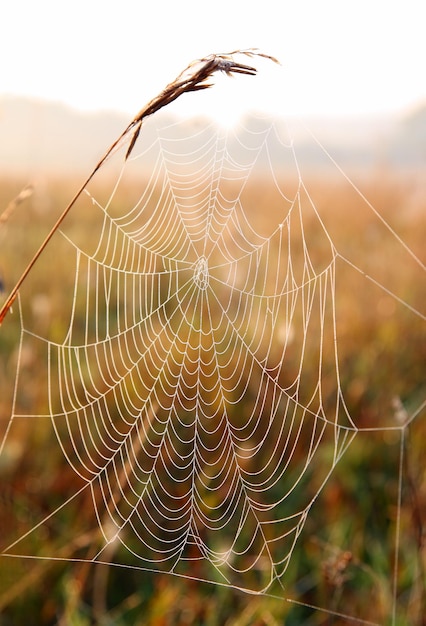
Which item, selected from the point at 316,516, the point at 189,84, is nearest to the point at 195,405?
the point at 316,516

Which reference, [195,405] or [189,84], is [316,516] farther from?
[189,84]

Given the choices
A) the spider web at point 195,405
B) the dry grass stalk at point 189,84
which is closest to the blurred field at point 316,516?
the spider web at point 195,405

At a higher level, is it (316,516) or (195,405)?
(195,405)

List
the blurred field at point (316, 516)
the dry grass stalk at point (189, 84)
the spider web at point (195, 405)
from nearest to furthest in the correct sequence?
the dry grass stalk at point (189, 84)
the spider web at point (195, 405)
the blurred field at point (316, 516)

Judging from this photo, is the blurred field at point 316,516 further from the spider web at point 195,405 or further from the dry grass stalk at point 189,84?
the dry grass stalk at point 189,84

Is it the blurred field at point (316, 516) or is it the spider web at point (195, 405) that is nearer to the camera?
the spider web at point (195, 405)

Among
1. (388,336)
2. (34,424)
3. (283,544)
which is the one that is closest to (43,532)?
(34,424)

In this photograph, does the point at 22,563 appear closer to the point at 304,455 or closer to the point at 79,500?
the point at 79,500
